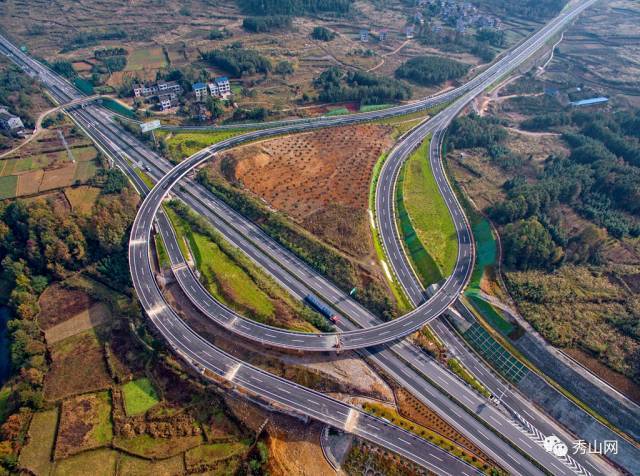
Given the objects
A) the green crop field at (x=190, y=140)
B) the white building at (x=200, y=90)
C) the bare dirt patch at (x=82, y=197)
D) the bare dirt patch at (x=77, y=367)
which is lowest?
the bare dirt patch at (x=77, y=367)

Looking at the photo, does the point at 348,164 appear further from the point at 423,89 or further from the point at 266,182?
the point at 423,89

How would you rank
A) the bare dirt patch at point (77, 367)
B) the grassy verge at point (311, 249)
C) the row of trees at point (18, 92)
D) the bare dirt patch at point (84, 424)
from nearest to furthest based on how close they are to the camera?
the bare dirt patch at point (84, 424) → the bare dirt patch at point (77, 367) → the grassy verge at point (311, 249) → the row of trees at point (18, 92)

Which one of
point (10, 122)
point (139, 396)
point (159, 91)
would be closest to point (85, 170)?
point (10, 122)

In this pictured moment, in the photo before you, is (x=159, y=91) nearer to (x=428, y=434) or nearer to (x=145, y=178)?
(x=145, y=178)

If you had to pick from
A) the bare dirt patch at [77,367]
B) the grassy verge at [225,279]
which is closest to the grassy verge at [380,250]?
the grassy verge at [225,279]

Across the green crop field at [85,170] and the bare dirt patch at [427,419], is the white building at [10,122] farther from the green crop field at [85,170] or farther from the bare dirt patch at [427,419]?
the bare dirt patch at [427,419]

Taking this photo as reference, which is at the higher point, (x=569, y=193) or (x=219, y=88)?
(x=219, y=88)
